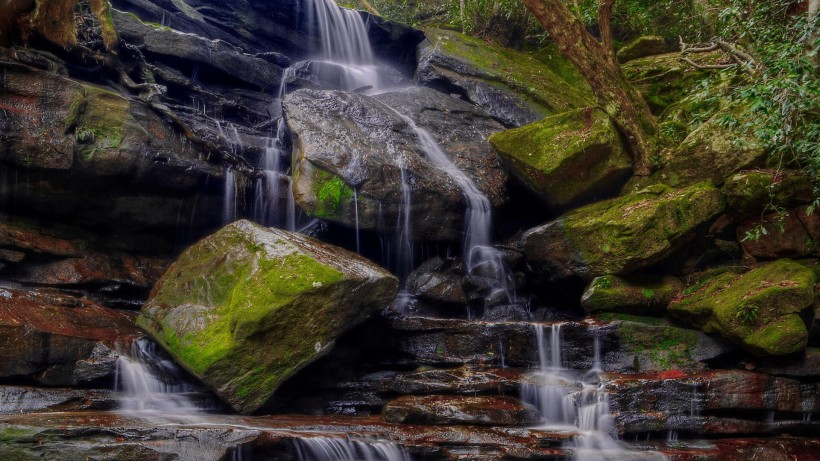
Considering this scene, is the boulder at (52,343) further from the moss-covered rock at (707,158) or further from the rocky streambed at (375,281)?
the moss-covered rock at (707,158)

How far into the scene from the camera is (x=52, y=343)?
646 centimetres

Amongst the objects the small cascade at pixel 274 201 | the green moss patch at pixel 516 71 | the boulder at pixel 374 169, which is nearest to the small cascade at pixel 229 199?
the small cascade at pixel 274 201

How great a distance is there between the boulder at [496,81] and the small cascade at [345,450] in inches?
351

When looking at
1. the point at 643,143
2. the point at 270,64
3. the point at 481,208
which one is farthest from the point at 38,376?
the point at 270,64

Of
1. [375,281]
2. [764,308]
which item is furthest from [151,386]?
[764,308]

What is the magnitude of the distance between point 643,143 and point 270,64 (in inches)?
376

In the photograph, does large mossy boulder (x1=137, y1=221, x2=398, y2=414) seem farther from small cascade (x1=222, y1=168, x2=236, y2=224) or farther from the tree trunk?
the tree trunk

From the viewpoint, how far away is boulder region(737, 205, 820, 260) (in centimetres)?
777

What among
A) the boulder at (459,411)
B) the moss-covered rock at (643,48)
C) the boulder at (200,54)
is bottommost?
the boulder at (459,411)

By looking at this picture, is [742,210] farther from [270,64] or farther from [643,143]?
[270,64]

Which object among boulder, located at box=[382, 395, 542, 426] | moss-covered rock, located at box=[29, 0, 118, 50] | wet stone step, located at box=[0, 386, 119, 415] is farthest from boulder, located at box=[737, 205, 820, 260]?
moss-covered rock, located at box=[29, 0, 118, 50]

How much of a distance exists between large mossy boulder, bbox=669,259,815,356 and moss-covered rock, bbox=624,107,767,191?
1.64 meters

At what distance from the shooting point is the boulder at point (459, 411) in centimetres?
625

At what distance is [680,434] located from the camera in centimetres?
661
